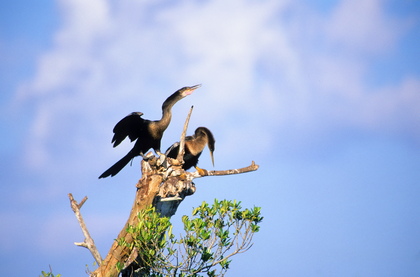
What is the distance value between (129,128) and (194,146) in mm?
1157

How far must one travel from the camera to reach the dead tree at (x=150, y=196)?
6.30 meters

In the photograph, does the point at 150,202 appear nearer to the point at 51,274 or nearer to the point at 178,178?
the point at 178,178

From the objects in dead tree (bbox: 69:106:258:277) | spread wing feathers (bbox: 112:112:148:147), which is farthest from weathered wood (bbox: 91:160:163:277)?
spread wing feathers (bbox: 112:112:148:147)

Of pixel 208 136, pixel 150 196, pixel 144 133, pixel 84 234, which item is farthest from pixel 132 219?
pixel 208 136

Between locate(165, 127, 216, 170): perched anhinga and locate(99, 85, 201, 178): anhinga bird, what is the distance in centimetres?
28

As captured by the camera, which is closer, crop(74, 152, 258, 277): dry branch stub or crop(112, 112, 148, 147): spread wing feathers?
crop(74, 152, 258, 277): dry branch stub

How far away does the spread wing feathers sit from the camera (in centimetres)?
816

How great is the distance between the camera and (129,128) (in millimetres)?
8438

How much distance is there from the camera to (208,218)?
603cm

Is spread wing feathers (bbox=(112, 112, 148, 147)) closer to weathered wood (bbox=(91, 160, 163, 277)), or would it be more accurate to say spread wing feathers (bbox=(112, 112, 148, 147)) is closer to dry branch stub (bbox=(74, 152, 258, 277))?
dry branch stub (bbox=(74, 152, 258, 277))

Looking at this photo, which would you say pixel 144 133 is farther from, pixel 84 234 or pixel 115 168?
pixel 84 234

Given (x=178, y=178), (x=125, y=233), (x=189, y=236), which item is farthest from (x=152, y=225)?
(x=178, y=178)

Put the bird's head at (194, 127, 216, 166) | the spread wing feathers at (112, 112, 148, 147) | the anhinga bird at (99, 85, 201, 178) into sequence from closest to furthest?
the spread wing feathers at (112, 112, 148, 147), the anhinga bird at (99, 85, 201, 178), the bird's head at (194, 127, 216, 166)

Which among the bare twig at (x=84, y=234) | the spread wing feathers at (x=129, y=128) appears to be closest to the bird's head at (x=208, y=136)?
the spread wing feathers at (x=129, y=128)
